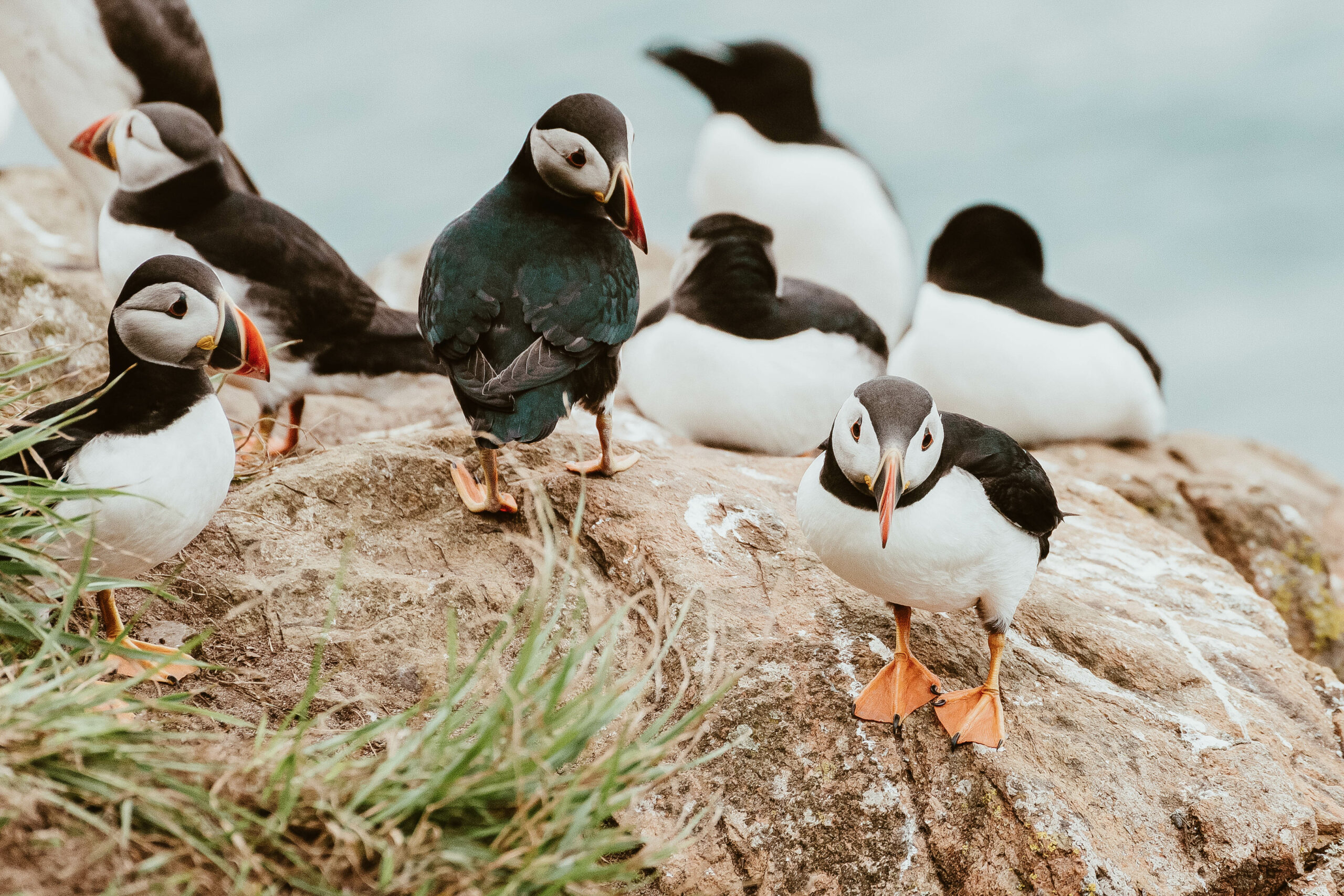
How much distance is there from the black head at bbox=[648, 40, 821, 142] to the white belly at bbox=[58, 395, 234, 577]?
5.94 metres

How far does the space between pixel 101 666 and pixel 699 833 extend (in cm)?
150

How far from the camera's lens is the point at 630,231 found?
394cm

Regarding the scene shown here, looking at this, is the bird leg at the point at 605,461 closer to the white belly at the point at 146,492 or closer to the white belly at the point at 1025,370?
the white belly at the point at 146,492

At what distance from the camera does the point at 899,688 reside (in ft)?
11.2

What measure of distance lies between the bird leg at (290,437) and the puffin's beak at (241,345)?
151 centimetres

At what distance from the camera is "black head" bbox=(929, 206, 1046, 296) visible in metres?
7.12

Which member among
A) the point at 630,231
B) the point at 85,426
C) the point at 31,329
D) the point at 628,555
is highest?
the point at 630,231

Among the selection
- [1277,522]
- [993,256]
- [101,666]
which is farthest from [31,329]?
[1277,522]

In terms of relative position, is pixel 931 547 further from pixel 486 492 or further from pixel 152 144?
pixel 152 144

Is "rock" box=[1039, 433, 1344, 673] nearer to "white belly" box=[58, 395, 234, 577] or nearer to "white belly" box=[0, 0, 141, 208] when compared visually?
"white belly" box=[58, 395, 234, 577]

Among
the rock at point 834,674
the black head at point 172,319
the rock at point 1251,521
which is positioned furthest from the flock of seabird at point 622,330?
the rock at point 1251,521

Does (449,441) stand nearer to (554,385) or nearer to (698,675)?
(554,385)

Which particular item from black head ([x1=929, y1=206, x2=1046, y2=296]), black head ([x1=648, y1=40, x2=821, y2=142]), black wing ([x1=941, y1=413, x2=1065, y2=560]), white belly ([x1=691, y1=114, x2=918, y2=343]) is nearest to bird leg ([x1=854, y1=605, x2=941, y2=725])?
black wing ([x1=941, y1=413, x2=1065, y2=560])

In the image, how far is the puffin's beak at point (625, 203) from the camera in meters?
3.90
